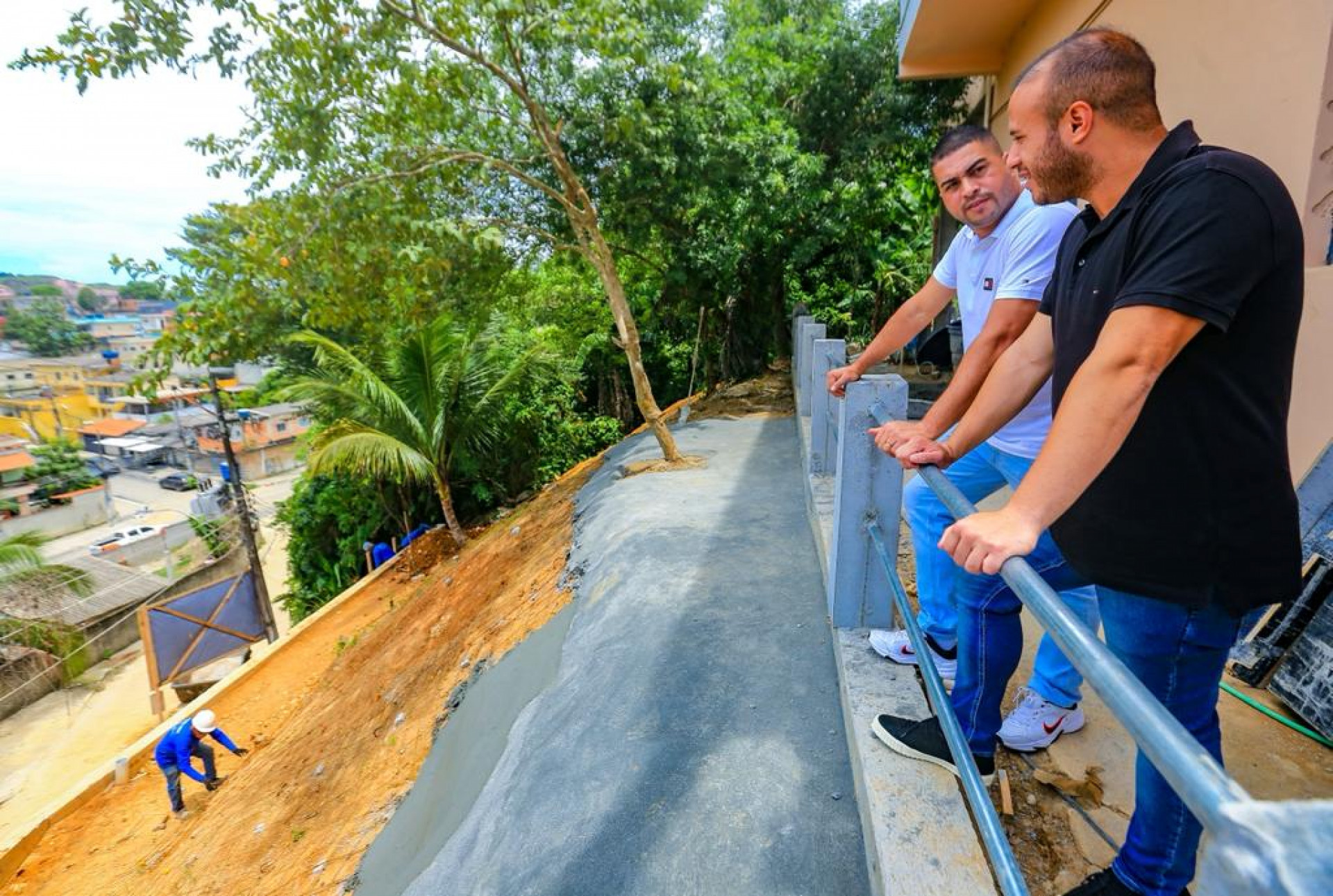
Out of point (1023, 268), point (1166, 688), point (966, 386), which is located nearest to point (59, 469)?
point (966, 386)

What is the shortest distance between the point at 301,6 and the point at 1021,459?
19.1 feet

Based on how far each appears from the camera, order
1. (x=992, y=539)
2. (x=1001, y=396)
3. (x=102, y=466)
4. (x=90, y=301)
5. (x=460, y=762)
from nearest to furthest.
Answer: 1. (x=992, y=539)
2. (x=1001, y=396)
3. (x=460, y=762)
4. (x=102, y=466)
5. (x=90, y=301)

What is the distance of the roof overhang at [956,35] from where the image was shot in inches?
266

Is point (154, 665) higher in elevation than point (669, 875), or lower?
lower

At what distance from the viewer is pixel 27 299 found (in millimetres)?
94312

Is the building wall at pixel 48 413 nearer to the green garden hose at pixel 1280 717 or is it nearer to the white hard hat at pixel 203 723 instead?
the white hard hat at pixel 203 723

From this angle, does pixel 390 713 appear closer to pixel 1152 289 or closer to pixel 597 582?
pixel 597 582

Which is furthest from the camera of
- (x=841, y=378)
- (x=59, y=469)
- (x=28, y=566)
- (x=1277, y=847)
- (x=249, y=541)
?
(x=59, y=469)

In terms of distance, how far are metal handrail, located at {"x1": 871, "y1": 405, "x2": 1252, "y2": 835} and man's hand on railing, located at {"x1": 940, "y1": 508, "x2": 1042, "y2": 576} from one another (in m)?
0.02

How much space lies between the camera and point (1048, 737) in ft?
7.84

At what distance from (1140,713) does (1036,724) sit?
1848 millimetres

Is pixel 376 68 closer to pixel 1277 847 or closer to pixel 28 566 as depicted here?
pixel 1277 847

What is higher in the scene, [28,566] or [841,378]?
[841,378]

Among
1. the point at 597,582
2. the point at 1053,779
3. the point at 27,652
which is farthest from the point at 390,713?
the point at 27,652
